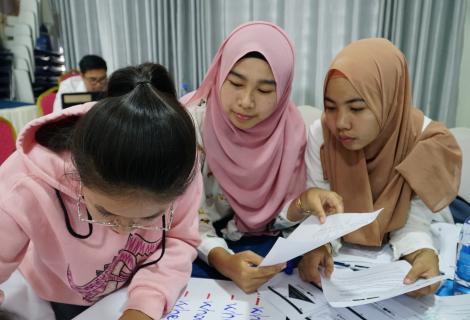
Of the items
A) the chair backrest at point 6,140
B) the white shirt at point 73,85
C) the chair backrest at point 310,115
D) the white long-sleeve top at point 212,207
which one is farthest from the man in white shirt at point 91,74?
the white long-sleeve top at point 212,207

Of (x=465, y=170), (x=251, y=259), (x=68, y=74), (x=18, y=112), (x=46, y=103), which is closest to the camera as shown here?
(x=251, y=259)

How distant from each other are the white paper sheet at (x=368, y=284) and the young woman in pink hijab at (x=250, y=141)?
0.21m

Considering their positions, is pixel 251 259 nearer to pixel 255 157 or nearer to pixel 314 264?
pixel 314 264

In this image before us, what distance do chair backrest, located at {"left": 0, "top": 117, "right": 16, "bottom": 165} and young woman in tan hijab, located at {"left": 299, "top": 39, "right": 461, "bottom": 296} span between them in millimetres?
1174

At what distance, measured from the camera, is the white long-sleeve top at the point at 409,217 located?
0.87 metres

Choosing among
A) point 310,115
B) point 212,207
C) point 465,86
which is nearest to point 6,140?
point 212,207

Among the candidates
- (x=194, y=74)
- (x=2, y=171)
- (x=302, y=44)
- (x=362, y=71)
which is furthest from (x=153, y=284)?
(x=194, y=74)

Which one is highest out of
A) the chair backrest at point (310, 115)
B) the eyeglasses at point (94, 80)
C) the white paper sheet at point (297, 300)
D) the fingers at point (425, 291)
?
the eyeglasses at point (94, 80)

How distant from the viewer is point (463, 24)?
5.67 ft

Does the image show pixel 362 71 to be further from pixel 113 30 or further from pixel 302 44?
pixel 113 30

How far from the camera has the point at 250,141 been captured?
1031mm

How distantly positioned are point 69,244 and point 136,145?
341mm

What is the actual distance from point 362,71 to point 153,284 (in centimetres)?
69

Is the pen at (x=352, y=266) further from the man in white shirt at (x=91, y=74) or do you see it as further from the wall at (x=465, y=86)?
the man in white shirt at (x=91, y=74)
